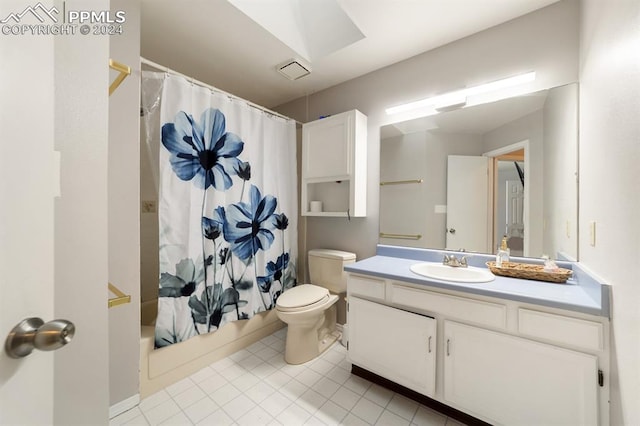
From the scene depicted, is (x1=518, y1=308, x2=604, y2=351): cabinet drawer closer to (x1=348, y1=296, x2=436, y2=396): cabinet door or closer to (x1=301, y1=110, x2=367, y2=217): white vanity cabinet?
(x1=348, y1=296, x2=436, y2=396): cabinet door

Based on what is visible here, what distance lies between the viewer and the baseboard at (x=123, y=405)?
133 cm

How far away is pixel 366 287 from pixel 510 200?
3.64 ft

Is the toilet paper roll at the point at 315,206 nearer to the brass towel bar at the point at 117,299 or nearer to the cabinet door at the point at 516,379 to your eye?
the cabinet door at the point at 516,379

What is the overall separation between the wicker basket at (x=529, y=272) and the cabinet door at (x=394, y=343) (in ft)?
1.71

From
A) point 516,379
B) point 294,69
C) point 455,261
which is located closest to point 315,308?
point 455,261

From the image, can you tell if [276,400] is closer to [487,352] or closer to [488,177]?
[487,352]

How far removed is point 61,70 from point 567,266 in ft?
7.44

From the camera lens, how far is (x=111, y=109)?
1.32m

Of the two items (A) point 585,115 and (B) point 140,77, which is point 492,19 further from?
(B) point 140,77

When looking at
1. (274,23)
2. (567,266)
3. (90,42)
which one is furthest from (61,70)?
(567,266)

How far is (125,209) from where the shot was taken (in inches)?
54.0

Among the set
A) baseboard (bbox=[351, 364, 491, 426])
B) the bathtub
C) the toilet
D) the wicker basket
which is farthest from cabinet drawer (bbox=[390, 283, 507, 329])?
the bathtub

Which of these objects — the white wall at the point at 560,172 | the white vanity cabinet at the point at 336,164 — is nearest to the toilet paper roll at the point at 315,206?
the white vanity cabinet at the point at 336,164
